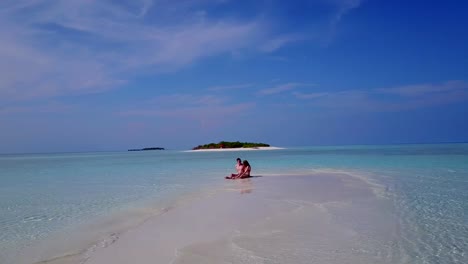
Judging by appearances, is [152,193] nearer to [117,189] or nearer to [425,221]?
[117,189]

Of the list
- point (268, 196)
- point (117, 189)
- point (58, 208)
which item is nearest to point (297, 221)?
point (268, 196)

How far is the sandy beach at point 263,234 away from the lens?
19.0ft

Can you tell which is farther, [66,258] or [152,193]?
[152,193]

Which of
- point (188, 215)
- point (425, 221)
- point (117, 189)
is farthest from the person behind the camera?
point (117, 189)

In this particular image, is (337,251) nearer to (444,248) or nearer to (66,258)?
(444,248)

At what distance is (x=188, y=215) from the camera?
9320 millimetres

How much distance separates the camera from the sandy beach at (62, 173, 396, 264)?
228 inches

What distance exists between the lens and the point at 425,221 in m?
7.95

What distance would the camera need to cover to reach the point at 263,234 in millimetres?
7082

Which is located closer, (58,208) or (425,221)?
(425,221)

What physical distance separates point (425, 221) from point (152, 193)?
9.20 meters

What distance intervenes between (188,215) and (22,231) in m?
3.62

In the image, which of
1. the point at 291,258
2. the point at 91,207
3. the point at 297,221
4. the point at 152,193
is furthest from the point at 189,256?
the point at 152,193

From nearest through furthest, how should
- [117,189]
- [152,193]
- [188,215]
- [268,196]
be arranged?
[188,215], [268,196], [152,193], [117,189]
